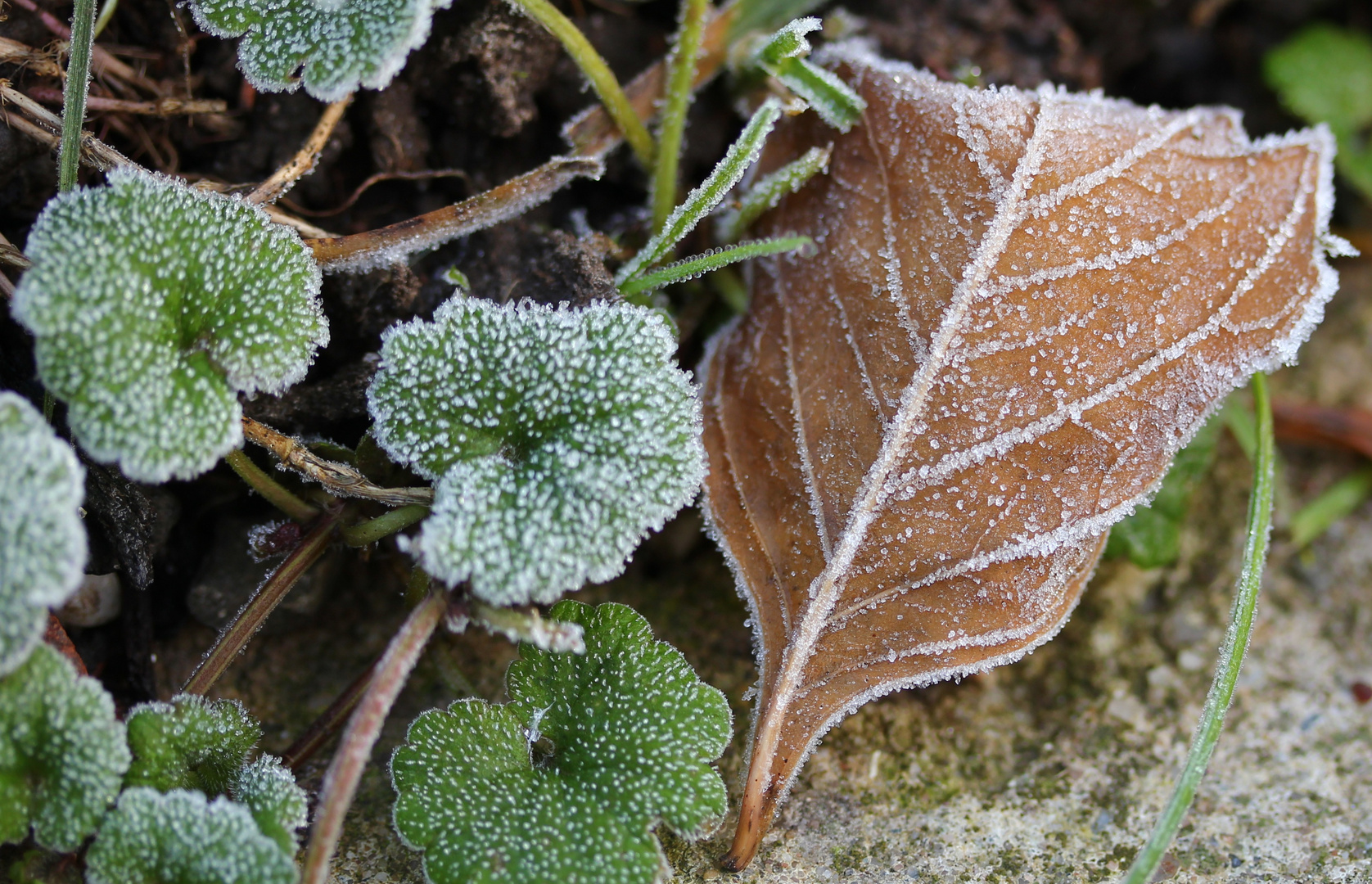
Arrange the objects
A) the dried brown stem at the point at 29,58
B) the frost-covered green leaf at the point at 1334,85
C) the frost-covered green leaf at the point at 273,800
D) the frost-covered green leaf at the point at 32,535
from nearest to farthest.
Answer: the frost-covered green leaf at the point at 32,535 → the frost-covered green leaf at the point at 273,800 → the dried brown stem at the point at 29,58 → the frost-covered green leaf at the point at 1334,85

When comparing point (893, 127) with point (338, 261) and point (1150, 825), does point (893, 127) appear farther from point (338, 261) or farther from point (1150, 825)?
point (1150, 825)

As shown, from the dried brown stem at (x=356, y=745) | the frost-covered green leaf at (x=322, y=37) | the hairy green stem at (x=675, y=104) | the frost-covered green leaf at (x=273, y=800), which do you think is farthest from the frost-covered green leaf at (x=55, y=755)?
the hairy green stem at (x=675, y=104)

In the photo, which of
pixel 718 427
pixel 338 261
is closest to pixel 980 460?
pixel 718 427

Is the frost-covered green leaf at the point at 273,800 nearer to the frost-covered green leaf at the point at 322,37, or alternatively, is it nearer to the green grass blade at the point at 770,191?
the frost-covered green leaf at the point at 322,37

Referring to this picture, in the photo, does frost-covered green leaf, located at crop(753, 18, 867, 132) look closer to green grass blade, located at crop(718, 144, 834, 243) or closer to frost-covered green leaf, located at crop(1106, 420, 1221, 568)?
green grass blade, located at crop(718, 144, 834, 243)

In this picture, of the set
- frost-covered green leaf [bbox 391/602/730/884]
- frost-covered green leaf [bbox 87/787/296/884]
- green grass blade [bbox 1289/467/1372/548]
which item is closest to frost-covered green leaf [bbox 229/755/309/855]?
frost-covered green leaf [bbox 87/787/296/884]

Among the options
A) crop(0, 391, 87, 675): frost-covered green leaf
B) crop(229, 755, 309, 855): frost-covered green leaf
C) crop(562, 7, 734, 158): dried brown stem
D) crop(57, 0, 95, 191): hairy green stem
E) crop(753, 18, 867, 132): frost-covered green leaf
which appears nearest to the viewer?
crop(0, 391, 87, 675): frost-covered green leaf
